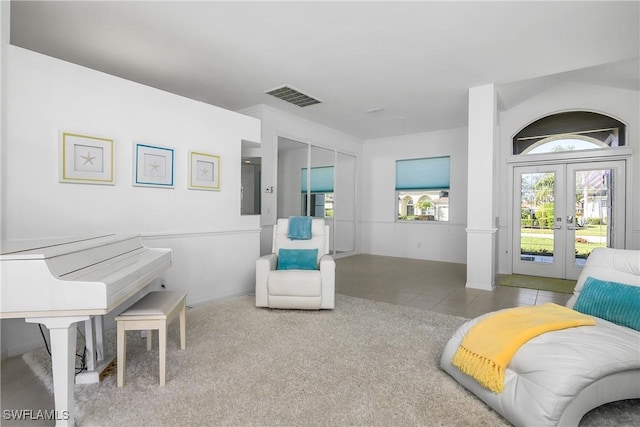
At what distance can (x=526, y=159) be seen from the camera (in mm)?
5379

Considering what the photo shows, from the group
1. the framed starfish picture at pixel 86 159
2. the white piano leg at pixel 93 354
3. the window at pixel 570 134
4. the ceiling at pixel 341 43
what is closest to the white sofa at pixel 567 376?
the white piano leg at pixel 93 354

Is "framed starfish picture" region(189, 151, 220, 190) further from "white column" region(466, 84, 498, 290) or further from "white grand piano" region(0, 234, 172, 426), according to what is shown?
"white column" region(466, 84, 498, 290)

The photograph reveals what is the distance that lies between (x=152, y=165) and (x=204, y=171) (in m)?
0.58

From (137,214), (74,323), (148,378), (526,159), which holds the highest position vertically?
(526,159)

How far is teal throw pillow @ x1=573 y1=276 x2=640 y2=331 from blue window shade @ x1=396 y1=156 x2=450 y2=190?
191 inches

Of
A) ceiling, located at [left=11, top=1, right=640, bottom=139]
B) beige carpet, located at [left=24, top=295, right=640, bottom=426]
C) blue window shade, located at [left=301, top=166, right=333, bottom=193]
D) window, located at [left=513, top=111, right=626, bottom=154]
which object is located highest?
ceiling, located at [left=11, top=1, right=640, bottom=139]

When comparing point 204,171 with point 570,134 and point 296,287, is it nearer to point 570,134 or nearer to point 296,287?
point 296,287

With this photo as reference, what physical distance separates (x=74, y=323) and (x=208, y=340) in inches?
48.0

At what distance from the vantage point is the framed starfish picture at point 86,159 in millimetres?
2592

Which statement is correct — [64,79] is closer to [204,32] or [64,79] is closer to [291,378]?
[204,32]

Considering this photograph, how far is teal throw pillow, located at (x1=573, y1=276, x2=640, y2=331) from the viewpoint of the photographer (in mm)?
1858

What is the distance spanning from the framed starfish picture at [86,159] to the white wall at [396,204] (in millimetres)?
5858

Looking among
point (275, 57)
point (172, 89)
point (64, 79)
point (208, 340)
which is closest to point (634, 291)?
point (208, 340)

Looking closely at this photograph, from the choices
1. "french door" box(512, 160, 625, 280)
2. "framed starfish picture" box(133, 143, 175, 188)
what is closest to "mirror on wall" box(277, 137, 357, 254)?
A: "framed starfish picture" box(133, 143, 175, 188)
